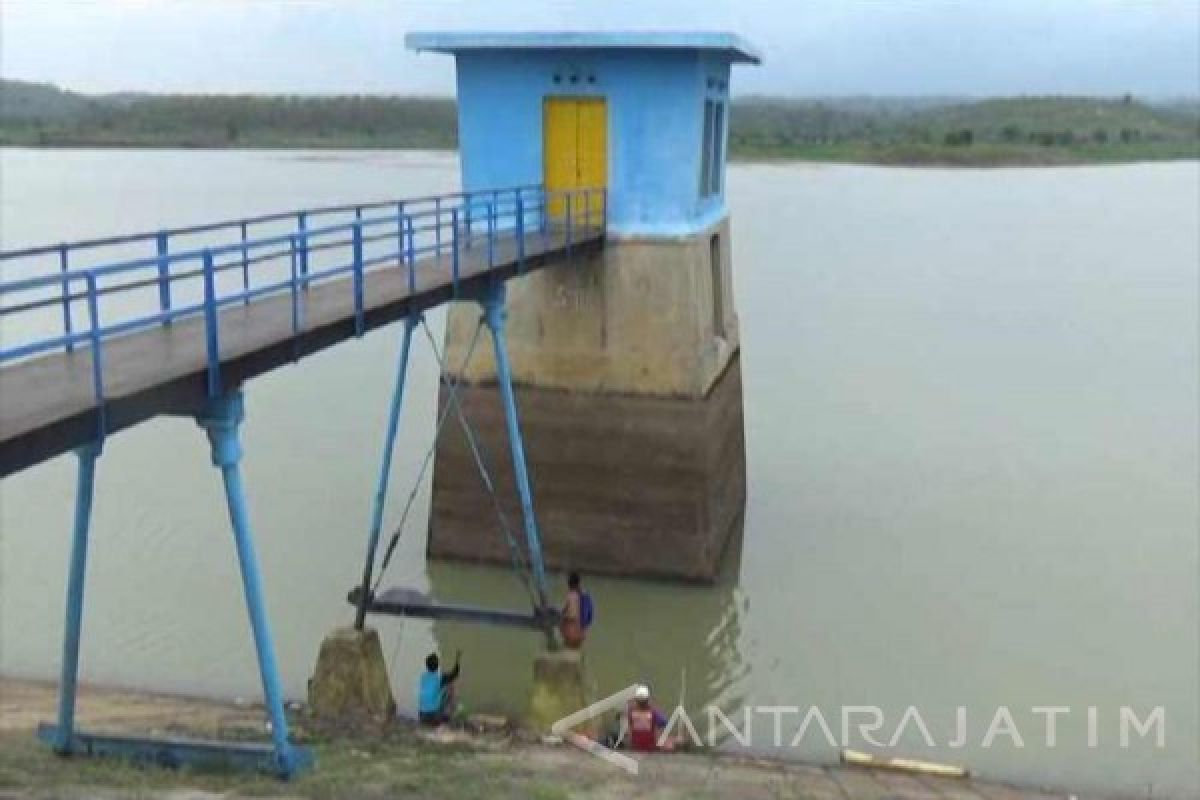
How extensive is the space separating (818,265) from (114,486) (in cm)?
2321

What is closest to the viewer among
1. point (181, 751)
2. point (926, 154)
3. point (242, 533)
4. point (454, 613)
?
point (242, 533)

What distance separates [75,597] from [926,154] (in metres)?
77.8

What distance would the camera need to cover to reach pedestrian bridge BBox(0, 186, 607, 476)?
275 inches

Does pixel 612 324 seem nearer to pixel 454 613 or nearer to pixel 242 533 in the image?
pixel 454 613

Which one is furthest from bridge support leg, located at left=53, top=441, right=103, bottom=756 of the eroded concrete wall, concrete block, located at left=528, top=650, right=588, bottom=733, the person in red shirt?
the eroded concrete wall

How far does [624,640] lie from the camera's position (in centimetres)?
1408

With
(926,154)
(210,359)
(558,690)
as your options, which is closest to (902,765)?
(558,690)

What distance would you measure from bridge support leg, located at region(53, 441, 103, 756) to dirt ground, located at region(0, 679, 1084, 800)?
0.65 ft

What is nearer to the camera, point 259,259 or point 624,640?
point 259,259

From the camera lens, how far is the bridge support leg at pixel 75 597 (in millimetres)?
8383

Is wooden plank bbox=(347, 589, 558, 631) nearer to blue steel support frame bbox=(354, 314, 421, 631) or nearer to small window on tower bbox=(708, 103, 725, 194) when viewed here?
blue steel support frame bbox=(354, 314, 421, 631)

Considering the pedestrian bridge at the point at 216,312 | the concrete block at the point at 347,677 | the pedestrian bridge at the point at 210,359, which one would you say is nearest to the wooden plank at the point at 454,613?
the pedestrian bridge at the point at 210,359

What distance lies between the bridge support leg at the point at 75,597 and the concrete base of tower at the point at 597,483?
685cm

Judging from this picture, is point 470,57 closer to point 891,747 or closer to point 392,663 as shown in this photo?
point 392,663
